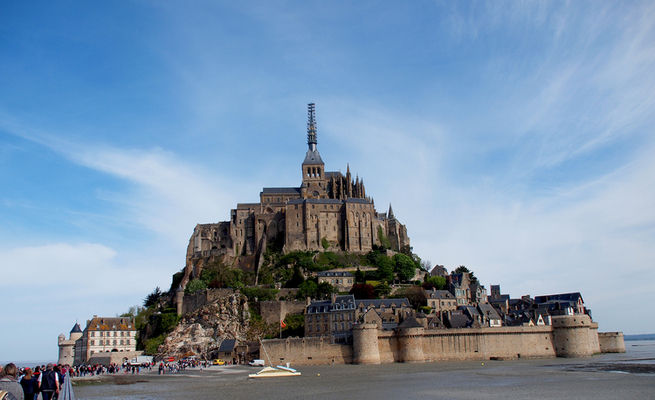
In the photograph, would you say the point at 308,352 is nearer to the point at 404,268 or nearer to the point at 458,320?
the point at 458,320

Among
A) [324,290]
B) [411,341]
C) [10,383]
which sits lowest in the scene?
[411,341]

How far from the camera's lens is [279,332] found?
62.2m

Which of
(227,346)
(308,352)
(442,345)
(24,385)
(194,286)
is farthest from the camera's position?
(194,286)

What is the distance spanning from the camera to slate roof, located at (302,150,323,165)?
317 feet

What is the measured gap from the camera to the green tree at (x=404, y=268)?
243 feet

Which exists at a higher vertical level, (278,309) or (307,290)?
(307,290)

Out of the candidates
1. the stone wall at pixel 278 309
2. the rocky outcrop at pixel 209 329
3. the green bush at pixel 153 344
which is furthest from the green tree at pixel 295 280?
the green bush at pixel 153 344

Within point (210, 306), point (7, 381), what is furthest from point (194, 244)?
point (7, 381)

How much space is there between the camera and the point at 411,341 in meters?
54.4

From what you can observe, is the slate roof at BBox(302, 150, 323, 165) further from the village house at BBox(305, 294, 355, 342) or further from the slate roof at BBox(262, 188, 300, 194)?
the village house at BBox(305, 294, 355, 342)

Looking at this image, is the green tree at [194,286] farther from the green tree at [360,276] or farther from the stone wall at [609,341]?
the stone wall at [609,341]

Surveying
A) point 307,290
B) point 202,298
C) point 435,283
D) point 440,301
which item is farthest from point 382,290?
point 202,298

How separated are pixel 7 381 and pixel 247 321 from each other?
175ft

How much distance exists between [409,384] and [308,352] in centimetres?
2036
